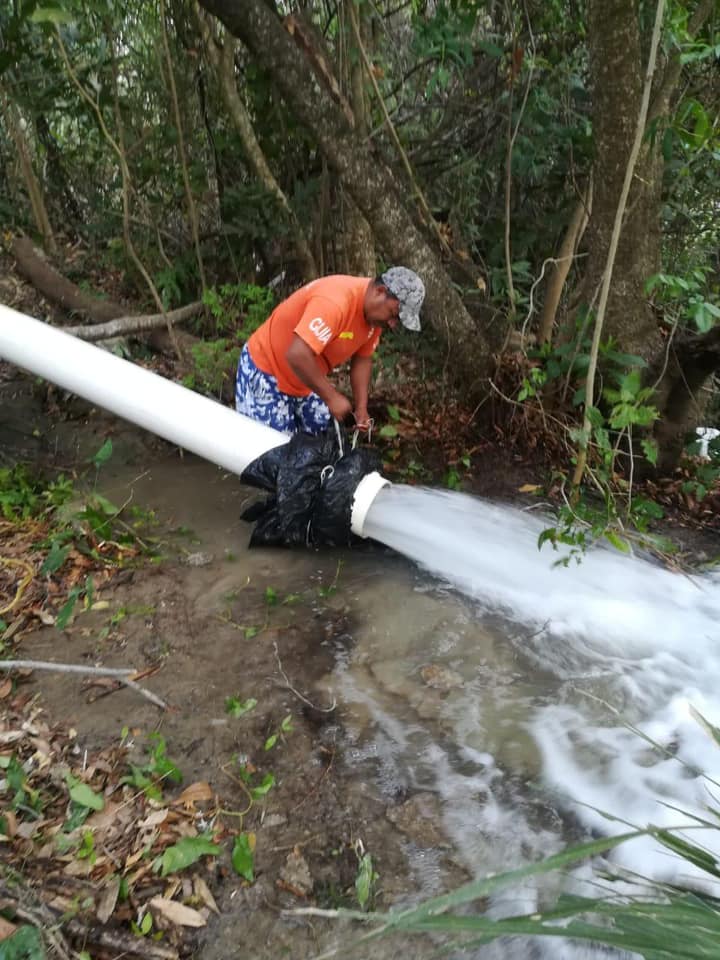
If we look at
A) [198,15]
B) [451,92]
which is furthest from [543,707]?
[198,15]

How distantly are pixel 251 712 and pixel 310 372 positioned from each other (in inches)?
68.3

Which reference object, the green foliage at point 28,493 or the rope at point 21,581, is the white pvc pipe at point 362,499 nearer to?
the rope at point 21,581

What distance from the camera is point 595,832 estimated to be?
2369 mm

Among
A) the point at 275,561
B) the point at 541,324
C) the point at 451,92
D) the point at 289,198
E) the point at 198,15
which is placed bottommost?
the point at 275,561

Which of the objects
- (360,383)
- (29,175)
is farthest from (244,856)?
(29,175)

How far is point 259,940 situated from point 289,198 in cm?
579

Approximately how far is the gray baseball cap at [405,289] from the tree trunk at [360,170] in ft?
2.48

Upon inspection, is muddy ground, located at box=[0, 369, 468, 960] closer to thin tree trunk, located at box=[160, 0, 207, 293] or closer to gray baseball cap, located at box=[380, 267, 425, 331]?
gray baseball cap, located at box=[380, 267, 425, 331]

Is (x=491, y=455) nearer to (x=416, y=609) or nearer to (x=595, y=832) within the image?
(x=416, y=609)

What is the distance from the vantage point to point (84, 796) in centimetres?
222

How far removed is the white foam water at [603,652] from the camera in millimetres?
2549

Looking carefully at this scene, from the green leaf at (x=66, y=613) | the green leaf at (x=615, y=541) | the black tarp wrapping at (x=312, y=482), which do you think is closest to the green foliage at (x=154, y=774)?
the green leaf at (x=66, y=613)

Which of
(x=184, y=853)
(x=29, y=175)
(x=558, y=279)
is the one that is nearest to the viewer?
(x=184, y=853)

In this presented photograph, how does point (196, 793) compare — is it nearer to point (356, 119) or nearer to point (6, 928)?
point (6, 928)
